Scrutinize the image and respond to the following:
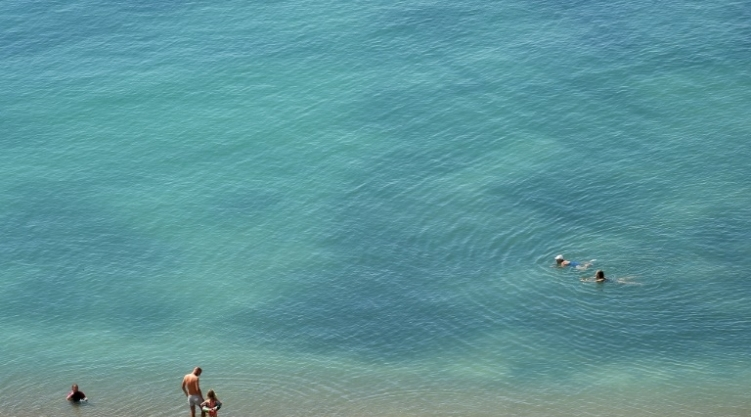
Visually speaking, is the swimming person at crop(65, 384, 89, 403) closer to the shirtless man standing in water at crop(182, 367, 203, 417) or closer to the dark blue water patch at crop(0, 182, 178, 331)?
the shirtless man standing in water at crop(182, 367, 203, 417)

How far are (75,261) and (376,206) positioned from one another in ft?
58.1

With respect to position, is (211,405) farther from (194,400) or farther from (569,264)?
(569,264)

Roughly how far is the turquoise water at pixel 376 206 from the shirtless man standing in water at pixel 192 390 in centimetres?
302

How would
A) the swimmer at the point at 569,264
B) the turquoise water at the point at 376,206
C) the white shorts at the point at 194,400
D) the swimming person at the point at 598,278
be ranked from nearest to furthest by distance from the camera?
the white shorts at the point at 194,400 → the turquoise water at the point at 376,206 → the swimming person at the point at 598,278 → the swimmer at the point at 569,264

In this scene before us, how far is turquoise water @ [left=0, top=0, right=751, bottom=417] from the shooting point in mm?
57312

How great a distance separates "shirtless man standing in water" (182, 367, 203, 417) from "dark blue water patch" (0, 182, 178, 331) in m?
12.3

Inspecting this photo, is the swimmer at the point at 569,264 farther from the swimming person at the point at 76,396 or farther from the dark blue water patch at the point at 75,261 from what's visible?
the swimming person at the point at 76,396

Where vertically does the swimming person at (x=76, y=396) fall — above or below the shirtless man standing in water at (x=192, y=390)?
above

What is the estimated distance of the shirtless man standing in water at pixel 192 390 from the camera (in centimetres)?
5031

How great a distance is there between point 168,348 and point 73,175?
23068 millimetres

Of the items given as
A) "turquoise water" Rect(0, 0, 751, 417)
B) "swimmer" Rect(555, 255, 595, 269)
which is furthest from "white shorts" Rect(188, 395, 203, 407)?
"swimmer" Rect(555, 255, 595, 269)

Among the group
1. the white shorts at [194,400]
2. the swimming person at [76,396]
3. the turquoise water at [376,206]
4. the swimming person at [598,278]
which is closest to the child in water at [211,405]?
the white shorts at [194,400]

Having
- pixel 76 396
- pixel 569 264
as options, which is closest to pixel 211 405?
pixel 76 396

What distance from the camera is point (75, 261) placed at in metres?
69.4
